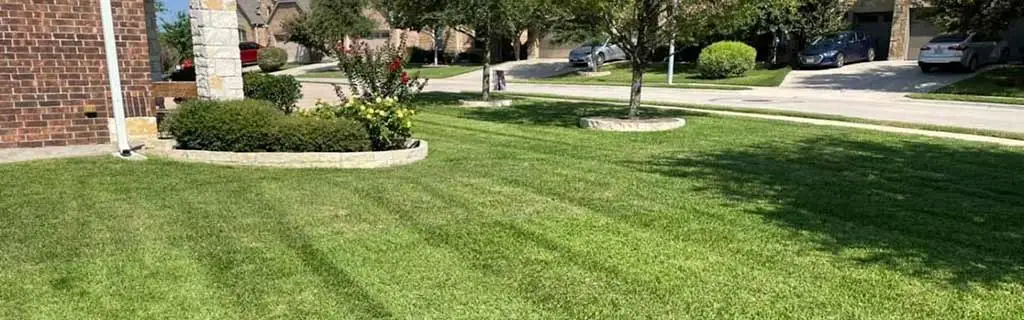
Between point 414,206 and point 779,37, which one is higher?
point 779,37

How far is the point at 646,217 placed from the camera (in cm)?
554

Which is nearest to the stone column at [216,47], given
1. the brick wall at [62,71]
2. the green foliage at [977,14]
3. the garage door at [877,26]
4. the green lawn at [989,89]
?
the brick wall at [62,71]

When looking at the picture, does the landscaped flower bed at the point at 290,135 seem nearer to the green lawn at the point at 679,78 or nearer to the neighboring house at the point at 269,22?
the green lawn at the point at 679,78

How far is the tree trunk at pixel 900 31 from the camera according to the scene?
29.8m

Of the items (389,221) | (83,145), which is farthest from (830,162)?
(83,145)

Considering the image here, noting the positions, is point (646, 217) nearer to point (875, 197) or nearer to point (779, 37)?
point (875, 197)

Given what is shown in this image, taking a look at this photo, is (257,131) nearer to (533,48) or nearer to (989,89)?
(989,89)

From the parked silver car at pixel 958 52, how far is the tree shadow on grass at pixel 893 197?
1719cm

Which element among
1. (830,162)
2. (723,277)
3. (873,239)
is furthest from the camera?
(830,162)

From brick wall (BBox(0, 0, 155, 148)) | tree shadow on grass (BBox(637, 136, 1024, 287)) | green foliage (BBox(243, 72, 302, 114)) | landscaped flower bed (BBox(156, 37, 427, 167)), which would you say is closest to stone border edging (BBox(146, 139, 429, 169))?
landscaped flower bed (BBox(156, 37, 427, 167))

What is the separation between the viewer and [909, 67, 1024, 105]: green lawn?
58.7 feet

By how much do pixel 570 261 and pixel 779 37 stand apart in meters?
28.5

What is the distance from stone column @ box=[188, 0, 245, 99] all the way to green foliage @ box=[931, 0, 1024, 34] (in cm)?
1876

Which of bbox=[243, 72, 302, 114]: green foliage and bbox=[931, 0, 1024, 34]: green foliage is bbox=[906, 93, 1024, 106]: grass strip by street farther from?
bbox=[243, 72, 302, 114]: green foliage
